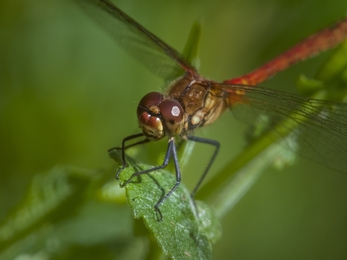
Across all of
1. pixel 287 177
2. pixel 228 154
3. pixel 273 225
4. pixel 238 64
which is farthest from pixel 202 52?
pixel 273 225

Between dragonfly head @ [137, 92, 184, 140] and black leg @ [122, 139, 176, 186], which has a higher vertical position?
dragonfly head @ [137, 92, 184, 140]

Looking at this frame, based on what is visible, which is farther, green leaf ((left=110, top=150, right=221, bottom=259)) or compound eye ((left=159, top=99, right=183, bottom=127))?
compound eye ((left=159, top=99, right=183, bottom=127))

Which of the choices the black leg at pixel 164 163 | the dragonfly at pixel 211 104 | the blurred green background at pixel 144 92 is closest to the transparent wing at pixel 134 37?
the dragonfly at pixel 211 104

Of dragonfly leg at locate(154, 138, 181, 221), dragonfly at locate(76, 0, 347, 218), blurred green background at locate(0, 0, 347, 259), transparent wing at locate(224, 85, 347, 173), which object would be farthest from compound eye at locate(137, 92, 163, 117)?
blurred green background at locate(0, 0, 347, 259)

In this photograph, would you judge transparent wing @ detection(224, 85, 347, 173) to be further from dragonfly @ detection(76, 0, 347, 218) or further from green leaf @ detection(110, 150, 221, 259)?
green leaf @ detection(110, 150, 221, 259)

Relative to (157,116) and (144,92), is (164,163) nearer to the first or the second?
(157,116)

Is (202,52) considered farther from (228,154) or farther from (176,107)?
(176,107)

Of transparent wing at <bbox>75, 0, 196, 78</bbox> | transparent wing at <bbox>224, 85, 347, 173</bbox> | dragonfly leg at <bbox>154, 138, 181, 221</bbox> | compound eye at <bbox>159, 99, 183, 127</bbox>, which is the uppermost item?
transparent wing at <bbox>75, 0, 196, 78</bbox>
